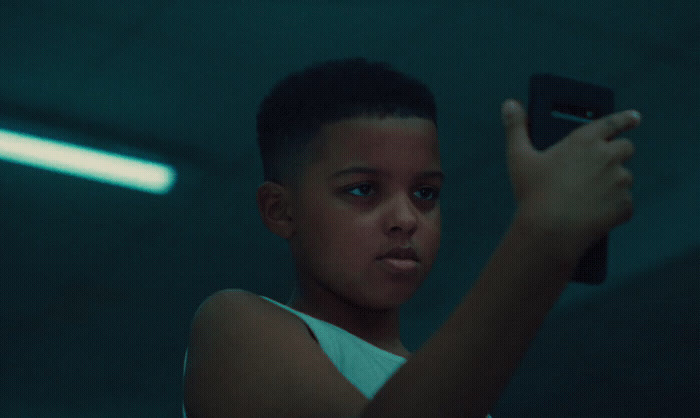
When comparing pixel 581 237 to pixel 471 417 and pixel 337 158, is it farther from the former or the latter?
pixel 337 158

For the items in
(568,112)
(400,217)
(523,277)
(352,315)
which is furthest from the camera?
(352,315)

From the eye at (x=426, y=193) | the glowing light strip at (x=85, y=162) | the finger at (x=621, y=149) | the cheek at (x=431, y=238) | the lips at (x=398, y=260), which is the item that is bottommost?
the lips at (x=398, y=260)

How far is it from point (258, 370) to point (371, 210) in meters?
0.25

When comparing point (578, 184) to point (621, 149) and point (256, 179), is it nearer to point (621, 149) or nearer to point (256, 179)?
point (621, 149)

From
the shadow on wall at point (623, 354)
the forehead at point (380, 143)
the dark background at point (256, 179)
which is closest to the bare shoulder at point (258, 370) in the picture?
the forehead at point (380, 143)

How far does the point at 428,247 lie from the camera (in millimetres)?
909

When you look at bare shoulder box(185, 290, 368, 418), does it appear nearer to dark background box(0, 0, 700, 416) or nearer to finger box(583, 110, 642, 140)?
finger box(583, 110, 642, 140)

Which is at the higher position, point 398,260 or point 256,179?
point 256,179

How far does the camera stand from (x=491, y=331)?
58 centimetres

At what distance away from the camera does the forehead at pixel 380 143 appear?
0.91m

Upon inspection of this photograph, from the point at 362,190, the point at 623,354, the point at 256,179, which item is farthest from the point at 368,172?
the point at 623,354

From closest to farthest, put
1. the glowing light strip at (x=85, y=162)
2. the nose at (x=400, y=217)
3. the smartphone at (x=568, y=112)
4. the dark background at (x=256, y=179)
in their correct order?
the smartphone at (x=568, y=112)
the nose at (x=400, y=217)
the dark background at (x=256, y=179)
the glowing light strip at (x=85, y=162)

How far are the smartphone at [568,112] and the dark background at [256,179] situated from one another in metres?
2.30

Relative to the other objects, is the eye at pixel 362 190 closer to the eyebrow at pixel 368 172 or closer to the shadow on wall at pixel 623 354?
the eyebrow at pixel 368 172
